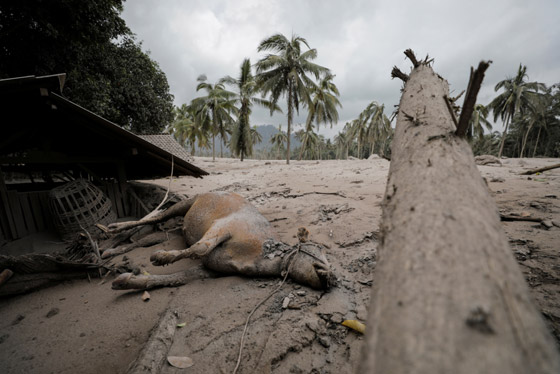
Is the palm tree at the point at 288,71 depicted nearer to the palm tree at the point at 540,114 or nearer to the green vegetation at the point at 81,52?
the green vegetation at the point at 81,52

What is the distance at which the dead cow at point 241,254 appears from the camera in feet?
8.08

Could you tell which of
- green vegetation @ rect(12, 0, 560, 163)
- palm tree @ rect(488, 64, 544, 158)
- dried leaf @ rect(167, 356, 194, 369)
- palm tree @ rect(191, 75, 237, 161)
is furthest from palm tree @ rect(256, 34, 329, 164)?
palm tree @ rect(488, 64, 544, 158)

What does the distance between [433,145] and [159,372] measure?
2.54 metres

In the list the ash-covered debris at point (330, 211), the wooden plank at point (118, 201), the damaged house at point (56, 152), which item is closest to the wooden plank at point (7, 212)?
the damaged house at point (56, 152)

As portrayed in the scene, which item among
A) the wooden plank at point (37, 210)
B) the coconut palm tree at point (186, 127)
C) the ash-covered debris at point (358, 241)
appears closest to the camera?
the ash-covered debris at point (358, 241)

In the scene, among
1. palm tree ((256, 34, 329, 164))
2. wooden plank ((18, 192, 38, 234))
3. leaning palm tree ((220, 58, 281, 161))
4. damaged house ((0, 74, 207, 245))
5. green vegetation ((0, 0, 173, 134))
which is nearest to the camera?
damaged house ((0, 74, 207, 245))

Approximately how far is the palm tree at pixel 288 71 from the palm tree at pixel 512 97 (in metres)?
26.1

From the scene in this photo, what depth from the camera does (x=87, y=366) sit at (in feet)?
5.60

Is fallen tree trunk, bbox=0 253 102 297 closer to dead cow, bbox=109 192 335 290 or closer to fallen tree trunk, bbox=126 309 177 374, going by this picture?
dead cow, bbox=109 192 335 290

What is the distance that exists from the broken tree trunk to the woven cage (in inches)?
225

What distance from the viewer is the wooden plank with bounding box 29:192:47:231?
15.7ft

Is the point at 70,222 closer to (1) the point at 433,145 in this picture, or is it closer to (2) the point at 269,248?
(2) the point at 269,248

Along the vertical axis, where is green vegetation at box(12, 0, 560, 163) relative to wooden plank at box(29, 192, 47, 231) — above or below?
above

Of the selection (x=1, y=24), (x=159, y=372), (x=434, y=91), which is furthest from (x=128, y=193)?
(x=434, y=91)
